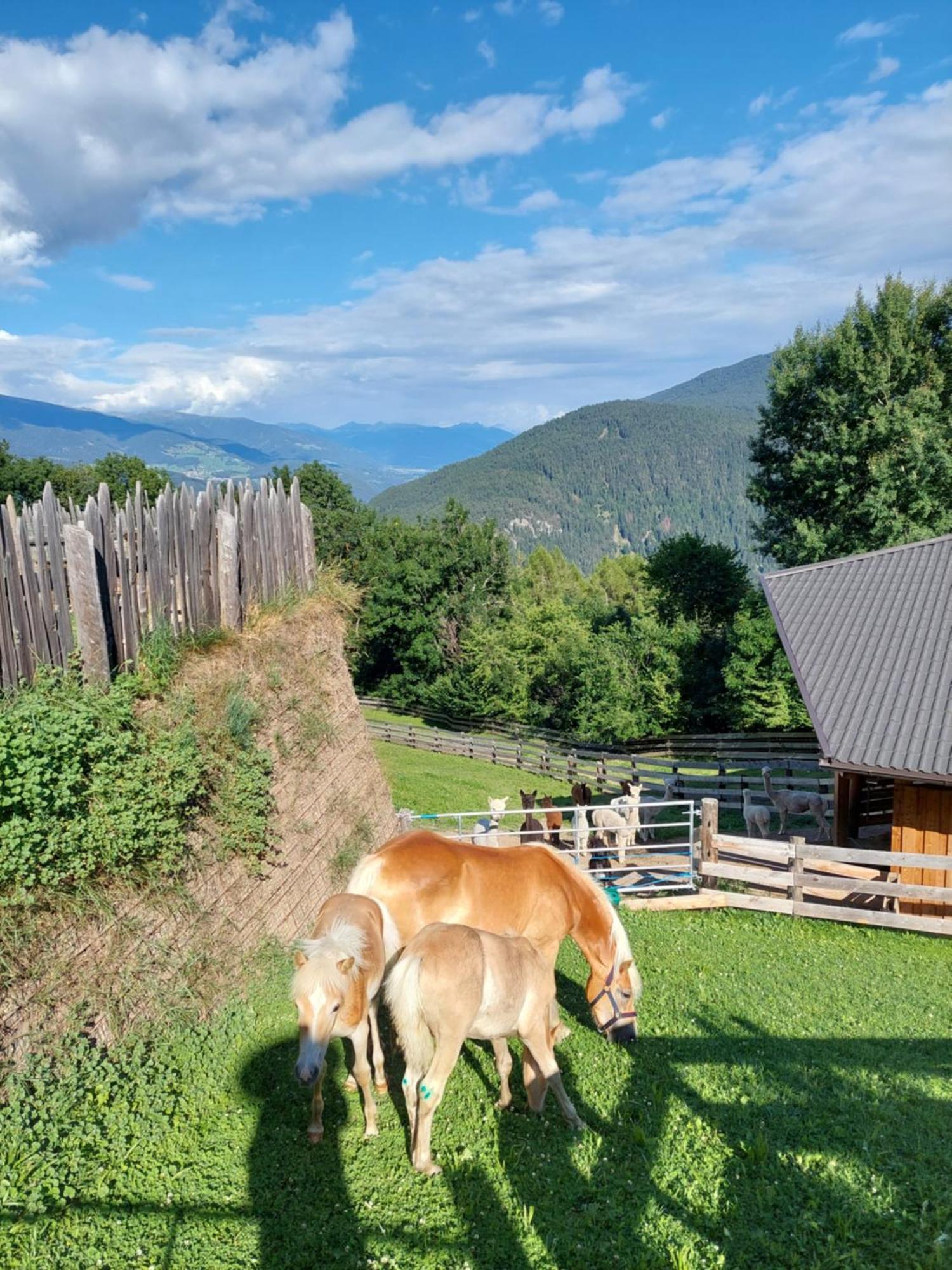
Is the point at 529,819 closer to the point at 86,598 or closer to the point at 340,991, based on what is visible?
the point at 86,598

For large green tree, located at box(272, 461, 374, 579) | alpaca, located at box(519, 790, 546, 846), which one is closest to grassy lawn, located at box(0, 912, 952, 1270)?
alpaca, located at box(519, 790, 546, 846)

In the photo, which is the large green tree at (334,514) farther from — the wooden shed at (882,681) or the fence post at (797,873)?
the fence post at (797,873)

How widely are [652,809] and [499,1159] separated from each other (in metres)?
14.8

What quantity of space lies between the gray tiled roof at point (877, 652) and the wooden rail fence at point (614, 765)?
15.7 feet

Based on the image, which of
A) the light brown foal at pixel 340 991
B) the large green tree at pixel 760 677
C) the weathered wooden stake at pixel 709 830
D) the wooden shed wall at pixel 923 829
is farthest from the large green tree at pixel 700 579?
the light brown foal at pixel 340 991

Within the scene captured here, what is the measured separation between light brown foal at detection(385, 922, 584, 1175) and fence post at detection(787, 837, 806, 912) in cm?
614

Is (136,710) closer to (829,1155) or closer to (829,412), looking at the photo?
(829,1155)

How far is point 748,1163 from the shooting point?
5.00 m

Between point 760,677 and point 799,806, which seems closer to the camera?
point 799,806

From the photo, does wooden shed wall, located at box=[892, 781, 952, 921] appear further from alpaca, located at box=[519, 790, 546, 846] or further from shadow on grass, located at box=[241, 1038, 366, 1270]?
shadow on grass, located at box=[241, 1038, 366, 1270]

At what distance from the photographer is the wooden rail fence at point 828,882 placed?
395 inches

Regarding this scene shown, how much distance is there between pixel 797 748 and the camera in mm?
28484

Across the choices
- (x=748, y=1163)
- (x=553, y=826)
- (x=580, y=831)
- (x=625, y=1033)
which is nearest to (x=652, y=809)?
(x=553, y=826)

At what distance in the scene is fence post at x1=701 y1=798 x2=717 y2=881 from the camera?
36.7ft
